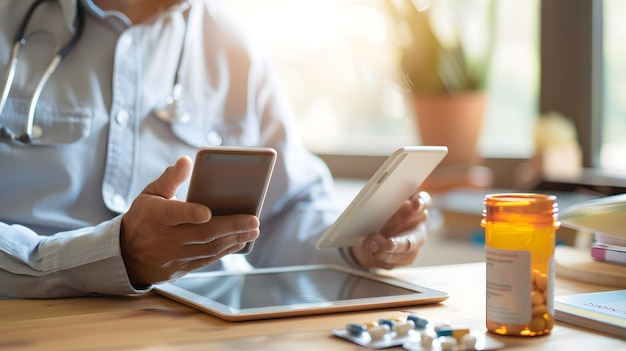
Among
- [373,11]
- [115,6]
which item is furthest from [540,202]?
[373,11]

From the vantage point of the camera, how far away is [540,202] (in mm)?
806

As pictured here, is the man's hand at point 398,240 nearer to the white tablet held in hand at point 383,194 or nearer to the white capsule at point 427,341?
the white tablet held in hand at point 383,194

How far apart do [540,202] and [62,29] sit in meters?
0.85

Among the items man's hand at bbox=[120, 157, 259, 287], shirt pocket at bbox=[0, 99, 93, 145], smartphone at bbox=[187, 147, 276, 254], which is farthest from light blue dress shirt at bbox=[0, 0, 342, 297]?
smartphone at bbox=[187, 147, 276, 254]

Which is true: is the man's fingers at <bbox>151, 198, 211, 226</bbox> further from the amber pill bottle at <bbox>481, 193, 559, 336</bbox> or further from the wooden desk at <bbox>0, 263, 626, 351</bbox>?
the amber pill bottle at <bbox>481, 193, 559, 336</bbox>

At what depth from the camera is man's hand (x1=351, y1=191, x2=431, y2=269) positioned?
3.82 ft

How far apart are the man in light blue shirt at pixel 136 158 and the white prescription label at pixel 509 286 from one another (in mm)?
283

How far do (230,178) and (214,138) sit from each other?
0.54 m

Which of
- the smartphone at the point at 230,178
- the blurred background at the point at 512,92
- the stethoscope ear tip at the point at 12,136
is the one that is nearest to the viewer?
the smartphone at the point at 230,178

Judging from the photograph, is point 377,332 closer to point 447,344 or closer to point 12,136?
point 447,344

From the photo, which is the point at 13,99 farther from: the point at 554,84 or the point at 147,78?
the point at 554,84

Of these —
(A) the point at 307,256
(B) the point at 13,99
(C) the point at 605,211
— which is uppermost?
(B) the point at 13,99

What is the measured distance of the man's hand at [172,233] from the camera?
95 cm

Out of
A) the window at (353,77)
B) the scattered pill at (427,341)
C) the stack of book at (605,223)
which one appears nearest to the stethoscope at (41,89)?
the stack of book at (605,223)
